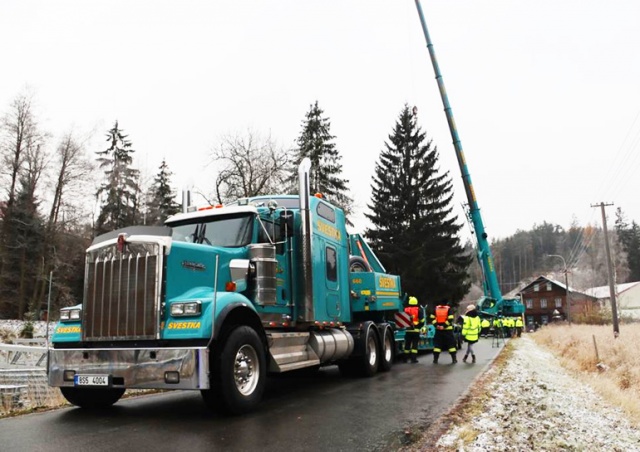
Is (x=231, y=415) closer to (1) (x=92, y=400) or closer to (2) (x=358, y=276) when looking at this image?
(1) (x=92, y=400)

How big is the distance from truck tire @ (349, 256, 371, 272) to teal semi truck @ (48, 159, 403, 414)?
118 inches

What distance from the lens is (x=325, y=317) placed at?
9.80 metres

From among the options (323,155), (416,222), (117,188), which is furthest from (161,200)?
(416,222)

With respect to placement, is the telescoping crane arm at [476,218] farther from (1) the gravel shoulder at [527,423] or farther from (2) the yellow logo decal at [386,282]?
(1) the gravel shoulder at [527,423]

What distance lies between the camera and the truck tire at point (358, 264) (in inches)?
489

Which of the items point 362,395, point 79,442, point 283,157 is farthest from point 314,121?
point 79,442

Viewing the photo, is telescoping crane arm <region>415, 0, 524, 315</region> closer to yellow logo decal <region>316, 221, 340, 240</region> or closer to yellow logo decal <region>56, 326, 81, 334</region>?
yellow logo decal <region>316, 221, 340, 240</region>

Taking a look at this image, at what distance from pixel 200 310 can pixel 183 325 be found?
10.0 inches

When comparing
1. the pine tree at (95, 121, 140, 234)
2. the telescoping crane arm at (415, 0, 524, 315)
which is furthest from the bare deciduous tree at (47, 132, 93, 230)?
the telescoping crane arm at (415, 0, 524, 315)

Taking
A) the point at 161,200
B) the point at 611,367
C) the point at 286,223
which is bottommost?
the point at 611,367

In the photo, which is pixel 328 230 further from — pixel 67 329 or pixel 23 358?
pixel 23 358

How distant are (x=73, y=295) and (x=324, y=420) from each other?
99.0 feet

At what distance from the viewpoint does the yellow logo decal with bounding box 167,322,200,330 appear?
613 cm

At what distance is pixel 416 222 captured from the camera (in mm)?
38875
